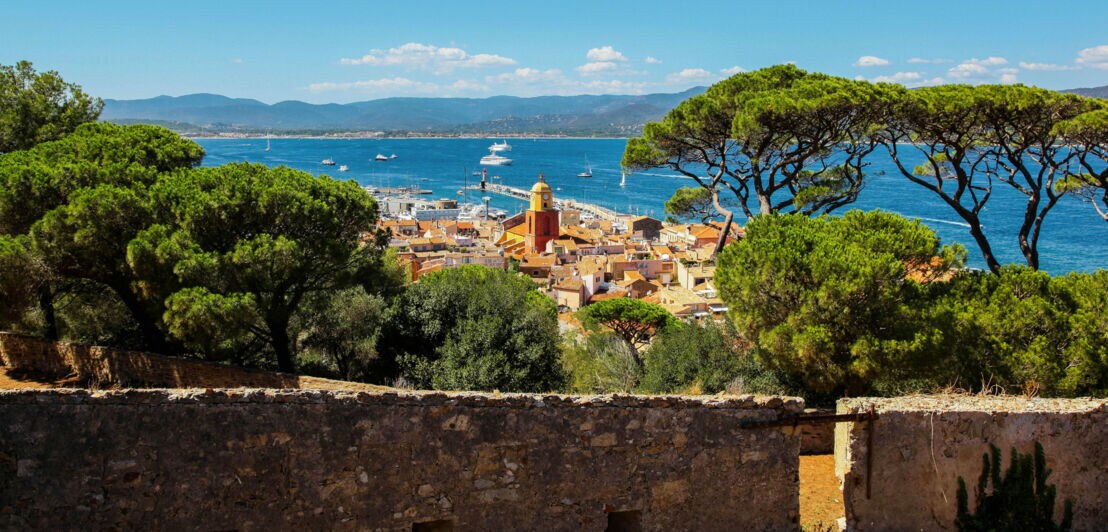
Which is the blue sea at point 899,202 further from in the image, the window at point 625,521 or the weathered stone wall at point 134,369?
the window at point 625,521

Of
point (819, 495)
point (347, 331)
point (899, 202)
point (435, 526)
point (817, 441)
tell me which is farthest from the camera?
point (899, 202)

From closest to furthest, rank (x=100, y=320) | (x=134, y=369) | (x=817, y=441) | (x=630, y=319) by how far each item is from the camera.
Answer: (x=817, y=441) → (x=134, y=369) → (x=100, y=320) → (x=630, y=319)

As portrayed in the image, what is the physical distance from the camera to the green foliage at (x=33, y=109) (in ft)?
55.7

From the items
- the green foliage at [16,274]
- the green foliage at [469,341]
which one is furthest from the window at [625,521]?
the green foliage at [16,274]

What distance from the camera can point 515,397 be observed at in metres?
6.14

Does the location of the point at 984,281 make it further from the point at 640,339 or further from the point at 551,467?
the point at 640,339

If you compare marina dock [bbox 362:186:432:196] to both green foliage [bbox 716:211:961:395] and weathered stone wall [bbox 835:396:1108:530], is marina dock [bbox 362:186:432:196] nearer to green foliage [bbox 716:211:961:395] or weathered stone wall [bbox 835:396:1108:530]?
green foliage [bbox 716:211:961:395]

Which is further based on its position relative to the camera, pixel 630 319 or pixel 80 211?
pixel 630 319

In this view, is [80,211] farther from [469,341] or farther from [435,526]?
[435,526]

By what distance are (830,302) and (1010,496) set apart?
4.67 m

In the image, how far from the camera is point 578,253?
76.7 metres

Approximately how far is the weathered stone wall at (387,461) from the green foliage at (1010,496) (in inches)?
60.0

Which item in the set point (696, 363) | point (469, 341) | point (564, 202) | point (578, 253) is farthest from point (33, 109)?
point (564, 202)

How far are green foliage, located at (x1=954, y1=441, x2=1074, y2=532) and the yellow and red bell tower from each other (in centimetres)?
7360
